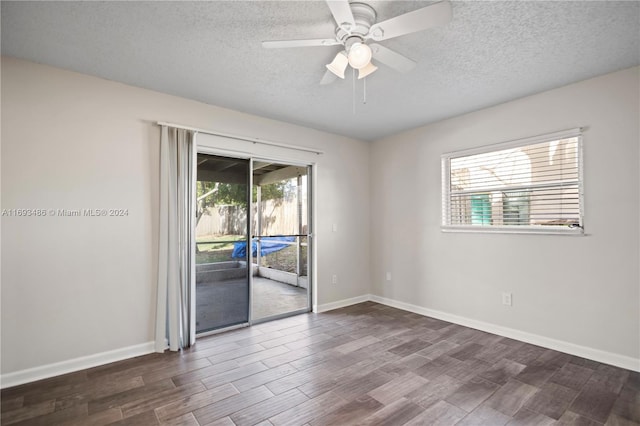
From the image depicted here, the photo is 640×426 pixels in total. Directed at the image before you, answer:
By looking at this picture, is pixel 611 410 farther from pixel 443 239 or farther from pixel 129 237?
pixel 129 237

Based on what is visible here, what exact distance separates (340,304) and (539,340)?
2.42 m

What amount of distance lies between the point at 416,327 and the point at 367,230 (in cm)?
175

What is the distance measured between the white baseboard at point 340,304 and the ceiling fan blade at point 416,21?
3.50 meters

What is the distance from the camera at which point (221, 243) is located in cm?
364

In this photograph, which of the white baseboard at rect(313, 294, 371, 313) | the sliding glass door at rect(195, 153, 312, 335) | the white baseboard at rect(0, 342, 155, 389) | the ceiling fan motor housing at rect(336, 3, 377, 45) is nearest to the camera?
the ceiling fan motor housing at rect(336, 3, 377, 45)

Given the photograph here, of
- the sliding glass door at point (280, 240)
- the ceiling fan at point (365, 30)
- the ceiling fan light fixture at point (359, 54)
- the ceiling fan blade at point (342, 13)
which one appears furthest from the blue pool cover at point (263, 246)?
the ceiling fan blade at point (342, 13)

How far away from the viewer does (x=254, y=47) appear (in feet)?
7.76

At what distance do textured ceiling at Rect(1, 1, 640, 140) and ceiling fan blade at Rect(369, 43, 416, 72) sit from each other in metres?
0.20

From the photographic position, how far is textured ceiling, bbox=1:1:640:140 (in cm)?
196

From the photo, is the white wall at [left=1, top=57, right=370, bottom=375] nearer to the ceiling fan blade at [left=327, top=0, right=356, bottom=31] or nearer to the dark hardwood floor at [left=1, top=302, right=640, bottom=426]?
the dark hardwood floor at [left=1, top=302, right=640, bottom=426]

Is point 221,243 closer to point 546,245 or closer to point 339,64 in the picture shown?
point 339,64

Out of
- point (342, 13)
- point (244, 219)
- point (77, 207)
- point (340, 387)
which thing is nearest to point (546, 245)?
point (340, 387)

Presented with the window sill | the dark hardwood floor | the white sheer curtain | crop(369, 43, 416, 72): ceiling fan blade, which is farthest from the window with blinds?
the white sheer curtain

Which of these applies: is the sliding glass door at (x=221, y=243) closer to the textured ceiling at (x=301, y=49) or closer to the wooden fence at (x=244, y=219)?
the wooden fence at (x=244, y=219)
